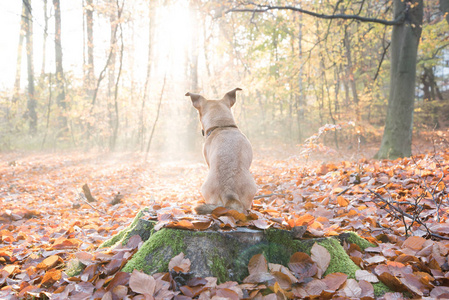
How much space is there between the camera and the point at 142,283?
2.02 m

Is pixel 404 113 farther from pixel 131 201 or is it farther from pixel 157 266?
pixel 157 266

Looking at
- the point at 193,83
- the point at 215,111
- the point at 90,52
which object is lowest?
the point at 215,111

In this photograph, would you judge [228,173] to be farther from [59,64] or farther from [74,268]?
[59,64]

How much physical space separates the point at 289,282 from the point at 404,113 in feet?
27.4

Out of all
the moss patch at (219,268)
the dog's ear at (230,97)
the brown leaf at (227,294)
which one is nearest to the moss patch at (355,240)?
the moss patch at (219,268)

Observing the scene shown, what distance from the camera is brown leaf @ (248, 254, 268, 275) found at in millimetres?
2227

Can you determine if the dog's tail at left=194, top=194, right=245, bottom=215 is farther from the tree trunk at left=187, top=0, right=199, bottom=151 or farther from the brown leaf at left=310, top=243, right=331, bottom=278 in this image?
the tree trunk at left=187, top=0, right=199, bottom=151

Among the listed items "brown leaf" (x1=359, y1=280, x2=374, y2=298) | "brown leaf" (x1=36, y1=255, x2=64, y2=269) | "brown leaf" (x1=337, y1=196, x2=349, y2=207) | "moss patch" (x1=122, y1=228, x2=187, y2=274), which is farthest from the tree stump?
"brown leaf" (x1=337, y1=196, x2=349, y2=207)

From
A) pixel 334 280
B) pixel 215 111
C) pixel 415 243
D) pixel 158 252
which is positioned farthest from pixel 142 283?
pixel 215 111

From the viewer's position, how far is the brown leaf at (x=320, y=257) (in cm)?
227

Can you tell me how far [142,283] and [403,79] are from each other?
928cm

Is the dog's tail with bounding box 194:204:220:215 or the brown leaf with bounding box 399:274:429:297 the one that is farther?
the dog's tail with bounding box 194:204:220:215

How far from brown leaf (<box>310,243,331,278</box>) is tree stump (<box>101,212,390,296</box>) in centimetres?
7

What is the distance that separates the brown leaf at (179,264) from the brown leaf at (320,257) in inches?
40.9
